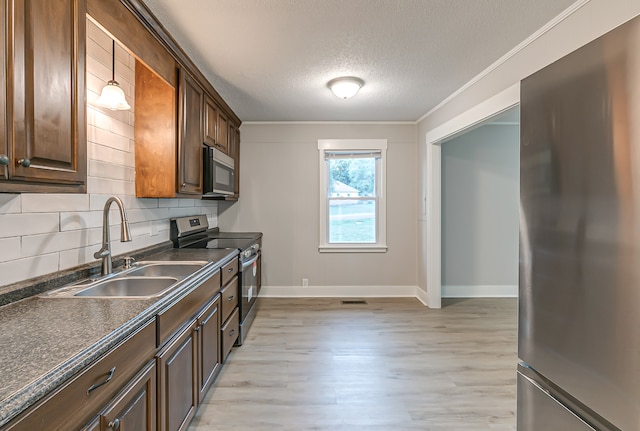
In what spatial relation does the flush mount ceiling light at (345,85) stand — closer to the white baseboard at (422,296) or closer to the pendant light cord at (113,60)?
the pendant light cord at (113,60)

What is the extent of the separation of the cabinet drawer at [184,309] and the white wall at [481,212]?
133 inches

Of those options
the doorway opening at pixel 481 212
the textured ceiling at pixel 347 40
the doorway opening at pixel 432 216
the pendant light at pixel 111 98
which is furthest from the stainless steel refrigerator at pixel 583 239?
the doorway opening at pixel 481 212

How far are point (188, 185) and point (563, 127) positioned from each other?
2.39 m

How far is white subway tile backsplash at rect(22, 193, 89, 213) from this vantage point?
1511 millimetres

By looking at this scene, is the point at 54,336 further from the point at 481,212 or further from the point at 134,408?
the point at 481,212

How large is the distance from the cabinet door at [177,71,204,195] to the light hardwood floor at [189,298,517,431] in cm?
151

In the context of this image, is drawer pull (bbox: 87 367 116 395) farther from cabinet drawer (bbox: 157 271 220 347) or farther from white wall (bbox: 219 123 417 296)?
white wall (bbox: 219 123 417 296)

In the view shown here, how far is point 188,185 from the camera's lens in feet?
8.50

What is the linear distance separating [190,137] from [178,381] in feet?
5.85

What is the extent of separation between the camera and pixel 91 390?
37.8 inches

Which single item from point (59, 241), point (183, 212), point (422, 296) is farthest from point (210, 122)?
point (422, 296)

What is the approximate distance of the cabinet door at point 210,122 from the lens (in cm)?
295

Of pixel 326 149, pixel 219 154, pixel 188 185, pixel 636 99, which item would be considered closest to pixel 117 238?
pixel 188 185

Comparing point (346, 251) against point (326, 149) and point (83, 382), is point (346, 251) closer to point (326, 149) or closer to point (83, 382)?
point (326, 149)
